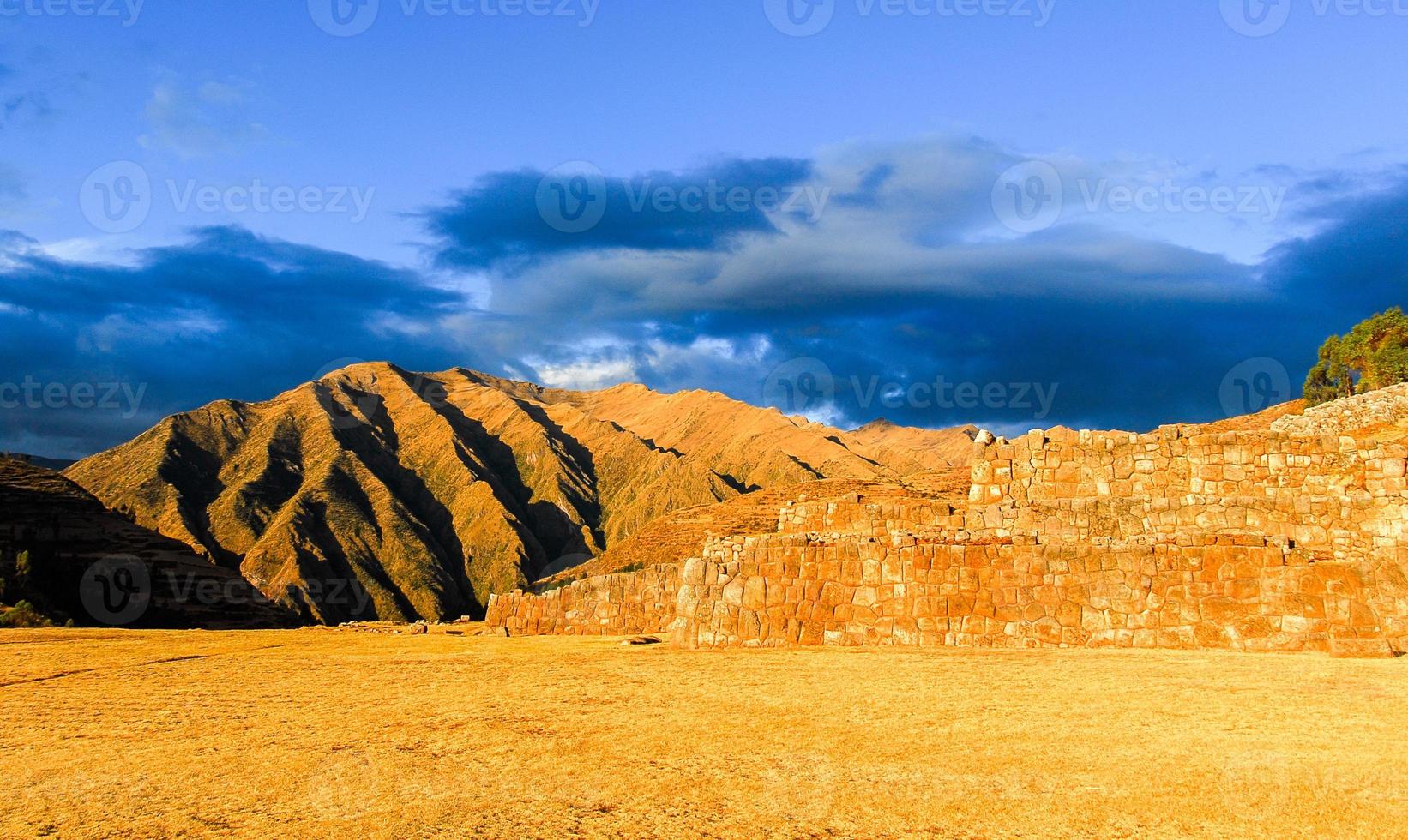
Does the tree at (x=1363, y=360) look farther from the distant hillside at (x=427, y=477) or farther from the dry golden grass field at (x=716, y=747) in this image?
the dry golden grass field at (x=716, y=747)

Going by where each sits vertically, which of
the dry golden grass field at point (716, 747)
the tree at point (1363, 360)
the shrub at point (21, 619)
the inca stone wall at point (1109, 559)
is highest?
the tree at point (1363, 360)

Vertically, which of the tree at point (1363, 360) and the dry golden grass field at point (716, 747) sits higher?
the tree at point (1363, 360)

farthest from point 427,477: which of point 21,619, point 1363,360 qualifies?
point 1363,360

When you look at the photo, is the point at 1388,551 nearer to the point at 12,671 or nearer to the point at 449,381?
the point at 12,671

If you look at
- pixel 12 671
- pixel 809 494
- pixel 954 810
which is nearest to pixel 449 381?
pixel 809 494

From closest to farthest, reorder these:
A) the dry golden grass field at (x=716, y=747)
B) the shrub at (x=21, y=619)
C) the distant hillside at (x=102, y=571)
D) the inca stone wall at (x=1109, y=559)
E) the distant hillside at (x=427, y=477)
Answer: the dry golden grass field at (x=716, y=747)
the inca stone wall at (x=1109, y=559)
the shrub at (x=21, y=619)
the distant hillside at (x=102, y=571)
the distant hillside at (x=427, y=477)

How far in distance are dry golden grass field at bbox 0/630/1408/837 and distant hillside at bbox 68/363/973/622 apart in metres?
40.2

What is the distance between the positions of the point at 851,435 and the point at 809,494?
6313 centimetres

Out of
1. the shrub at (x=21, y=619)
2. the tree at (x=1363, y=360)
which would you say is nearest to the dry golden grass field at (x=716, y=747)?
the shrub at (x=21, y=619)

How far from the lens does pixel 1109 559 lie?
12.9 m

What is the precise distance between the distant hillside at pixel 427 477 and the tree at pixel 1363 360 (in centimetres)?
1967

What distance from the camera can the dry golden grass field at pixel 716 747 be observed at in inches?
212

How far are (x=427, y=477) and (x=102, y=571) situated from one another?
1884 inches

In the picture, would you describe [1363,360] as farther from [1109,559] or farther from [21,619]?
[21,619]
